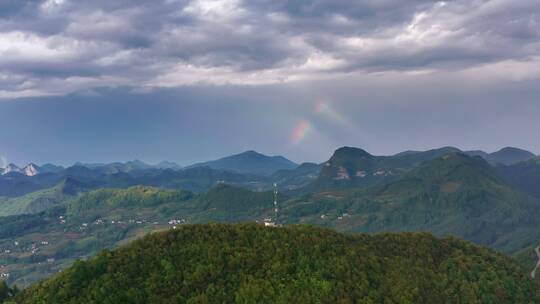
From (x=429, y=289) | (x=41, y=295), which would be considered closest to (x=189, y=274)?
(x=41, y=295)

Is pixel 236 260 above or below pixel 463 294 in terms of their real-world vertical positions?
above

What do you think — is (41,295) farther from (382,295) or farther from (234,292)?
(382,295)

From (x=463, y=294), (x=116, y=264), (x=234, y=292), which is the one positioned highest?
(x=116, y=264)

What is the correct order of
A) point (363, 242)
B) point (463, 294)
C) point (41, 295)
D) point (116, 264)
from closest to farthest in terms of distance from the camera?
point (41, 295) < point (116, 264) < point (463, 294) < point (363, 242)

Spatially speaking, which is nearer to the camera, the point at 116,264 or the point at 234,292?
the point at 234,292

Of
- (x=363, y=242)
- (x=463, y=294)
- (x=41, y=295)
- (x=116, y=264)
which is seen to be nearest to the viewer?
(x=41, y=295)

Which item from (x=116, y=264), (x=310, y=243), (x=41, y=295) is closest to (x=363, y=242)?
(x=310, y=243)

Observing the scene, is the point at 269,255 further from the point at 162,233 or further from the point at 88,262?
the point at 88,262
